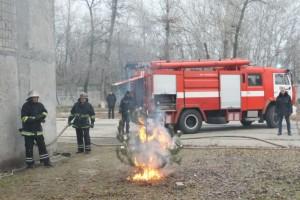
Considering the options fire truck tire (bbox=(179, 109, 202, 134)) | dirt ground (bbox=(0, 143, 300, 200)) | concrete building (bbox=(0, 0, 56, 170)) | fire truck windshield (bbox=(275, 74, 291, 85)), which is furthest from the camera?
fire truck windshield (bbox=(275, 74, 291, 85))

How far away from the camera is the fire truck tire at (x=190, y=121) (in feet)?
58.3

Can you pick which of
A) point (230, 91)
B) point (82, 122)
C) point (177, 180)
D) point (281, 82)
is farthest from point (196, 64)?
point (177, 180)

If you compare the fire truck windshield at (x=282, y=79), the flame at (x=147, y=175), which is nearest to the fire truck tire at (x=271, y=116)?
the fire truck windshield at (x=282, y=79)

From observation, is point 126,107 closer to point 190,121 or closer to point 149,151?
point 190,121

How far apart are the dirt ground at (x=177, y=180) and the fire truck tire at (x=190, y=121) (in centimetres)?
612

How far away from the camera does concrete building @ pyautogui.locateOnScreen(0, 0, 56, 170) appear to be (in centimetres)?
958

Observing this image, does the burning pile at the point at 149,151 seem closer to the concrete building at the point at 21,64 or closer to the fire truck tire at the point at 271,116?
the concrete building at the point at 21,64

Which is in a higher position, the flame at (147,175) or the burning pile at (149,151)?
the burning pile at (149,151)

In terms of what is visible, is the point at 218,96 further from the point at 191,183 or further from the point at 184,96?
the point at 191,183

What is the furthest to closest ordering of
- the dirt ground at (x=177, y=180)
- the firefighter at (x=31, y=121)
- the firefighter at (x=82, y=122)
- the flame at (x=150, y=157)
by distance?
1. the firefighter at (x=82, y=122)
2. the firefighter at (x=31, y=121)
3. the flame at (x=150, y=157)
4. the dirt ground at (x=177, y=180)

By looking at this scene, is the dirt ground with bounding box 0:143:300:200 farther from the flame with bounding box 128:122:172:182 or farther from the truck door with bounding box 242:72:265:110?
the truck door with bounding box 242:72:265:110

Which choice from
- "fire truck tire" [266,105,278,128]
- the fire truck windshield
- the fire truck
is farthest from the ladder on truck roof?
"fire truck tire" [266,105,278,128]

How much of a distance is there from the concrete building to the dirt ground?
80cm

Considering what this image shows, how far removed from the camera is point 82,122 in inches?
503
